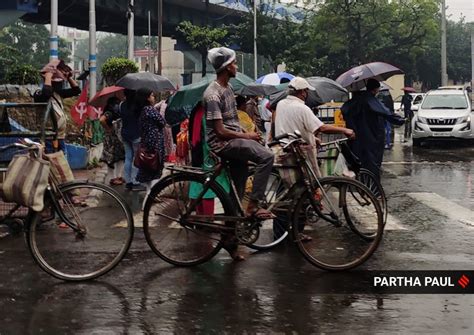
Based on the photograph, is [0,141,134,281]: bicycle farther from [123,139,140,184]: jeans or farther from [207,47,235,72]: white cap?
[123,139,140,184]: jeans

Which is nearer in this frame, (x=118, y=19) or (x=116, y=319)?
(x=116, y=319)

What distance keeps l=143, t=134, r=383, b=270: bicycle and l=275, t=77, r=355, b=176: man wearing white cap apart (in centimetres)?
58

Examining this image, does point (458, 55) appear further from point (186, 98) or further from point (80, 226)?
point (80, 226)

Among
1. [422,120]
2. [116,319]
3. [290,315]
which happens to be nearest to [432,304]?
[290,315]

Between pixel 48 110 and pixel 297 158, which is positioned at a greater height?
pixel 48 110

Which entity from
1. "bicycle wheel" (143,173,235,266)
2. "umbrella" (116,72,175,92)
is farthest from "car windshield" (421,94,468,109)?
"bicycle wheel" (143,173,235,266)

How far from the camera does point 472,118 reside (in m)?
20.8

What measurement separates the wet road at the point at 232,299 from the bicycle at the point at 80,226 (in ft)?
0.50

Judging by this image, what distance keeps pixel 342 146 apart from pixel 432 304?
9.15ft

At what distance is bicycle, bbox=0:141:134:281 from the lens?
5.89m

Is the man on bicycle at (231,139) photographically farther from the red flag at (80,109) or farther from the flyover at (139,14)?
the flyover at (139,14)

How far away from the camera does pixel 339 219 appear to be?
6.56 metres

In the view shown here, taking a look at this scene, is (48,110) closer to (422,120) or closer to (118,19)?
(422,120)

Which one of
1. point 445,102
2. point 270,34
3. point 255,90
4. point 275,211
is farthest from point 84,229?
point 270,34
